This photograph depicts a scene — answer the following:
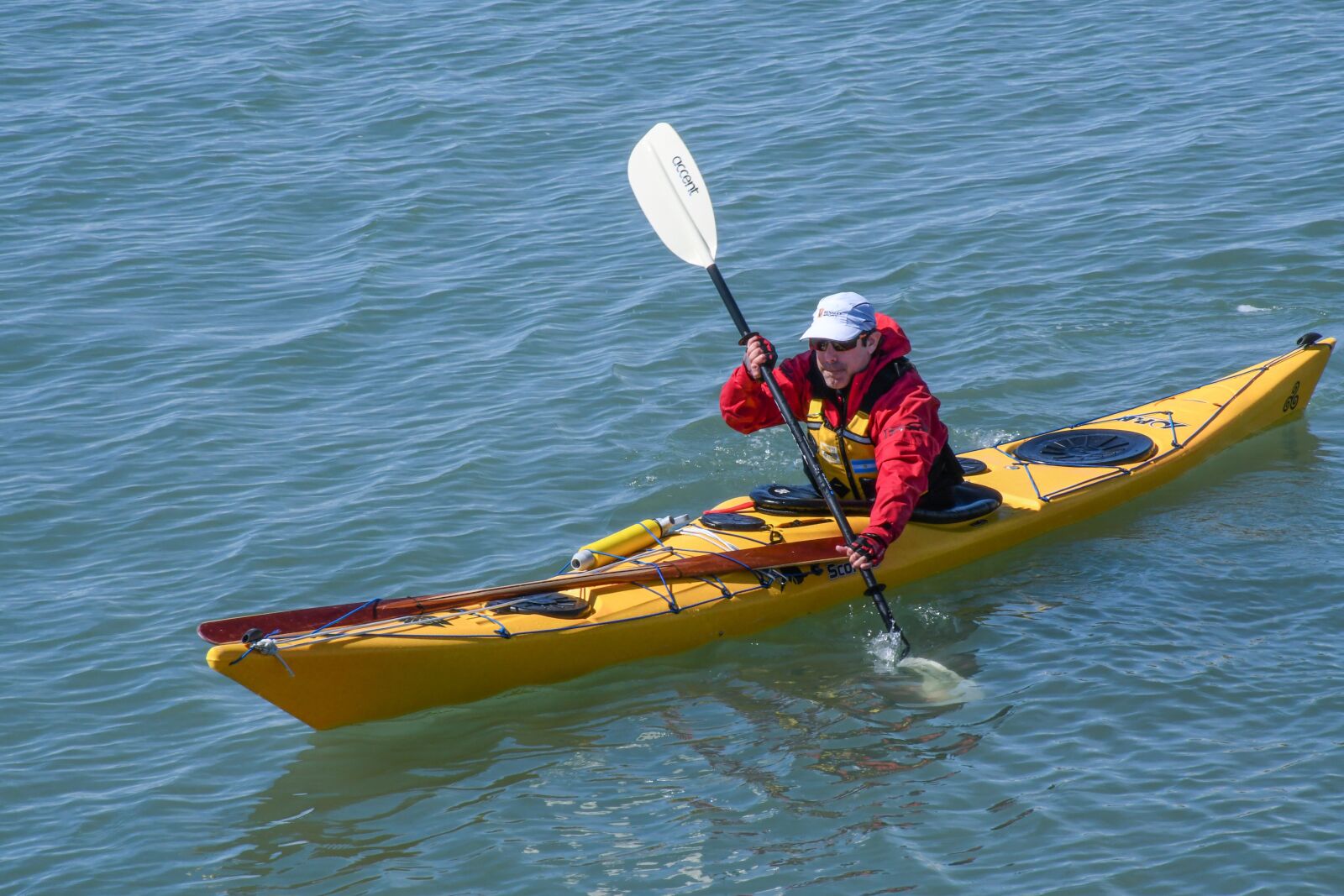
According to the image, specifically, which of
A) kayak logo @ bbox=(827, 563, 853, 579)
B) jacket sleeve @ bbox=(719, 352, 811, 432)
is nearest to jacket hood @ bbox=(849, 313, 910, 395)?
jacket sleeve @ bbox=(719, 352, 811, 432)

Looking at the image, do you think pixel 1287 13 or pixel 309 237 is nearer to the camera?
pixel 309 237

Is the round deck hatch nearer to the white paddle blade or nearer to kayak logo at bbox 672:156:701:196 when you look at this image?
the white paddle blade

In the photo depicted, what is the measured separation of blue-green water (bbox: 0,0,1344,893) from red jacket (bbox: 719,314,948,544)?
2.15 ft

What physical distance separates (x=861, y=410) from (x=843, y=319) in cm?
45

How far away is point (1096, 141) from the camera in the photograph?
11.8 m

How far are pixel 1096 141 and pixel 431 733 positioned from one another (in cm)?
846

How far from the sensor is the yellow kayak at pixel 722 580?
537cm

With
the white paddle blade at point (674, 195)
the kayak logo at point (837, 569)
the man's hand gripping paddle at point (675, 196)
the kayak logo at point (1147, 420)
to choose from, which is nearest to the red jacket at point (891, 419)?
the kayak logo at point (837, 569)

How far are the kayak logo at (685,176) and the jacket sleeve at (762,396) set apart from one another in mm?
1414

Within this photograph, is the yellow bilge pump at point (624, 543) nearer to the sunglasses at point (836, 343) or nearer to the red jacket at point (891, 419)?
the red jacket at point (891, 419)

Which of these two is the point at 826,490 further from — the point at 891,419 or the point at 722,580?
the point at 722,580

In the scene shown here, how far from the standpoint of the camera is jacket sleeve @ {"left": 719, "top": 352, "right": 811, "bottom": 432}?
20.7 feet

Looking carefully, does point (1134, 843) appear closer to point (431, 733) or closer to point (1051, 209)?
point (431, 733)

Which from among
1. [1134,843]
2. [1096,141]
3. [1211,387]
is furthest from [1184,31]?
[1134,843]
